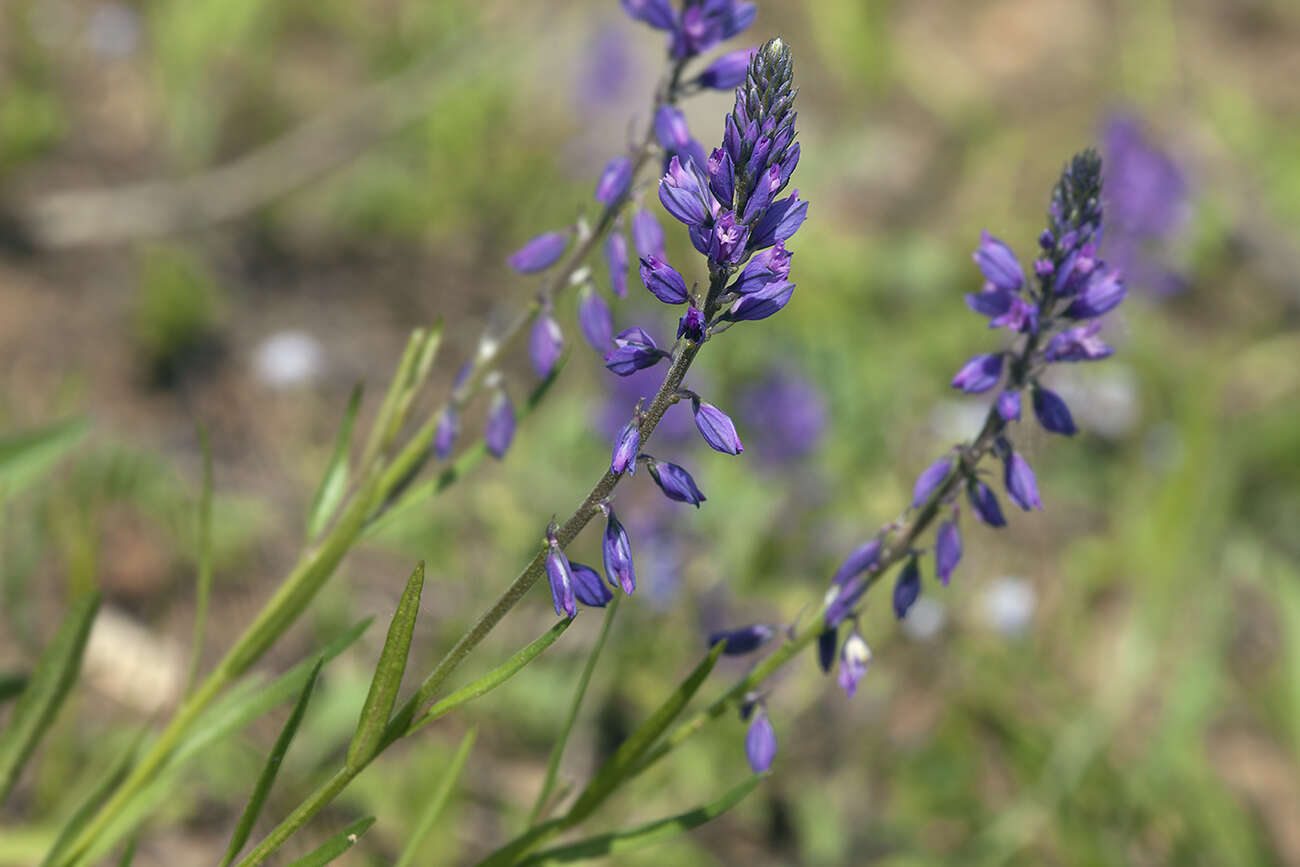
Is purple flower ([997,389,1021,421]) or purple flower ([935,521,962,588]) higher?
purple flower ([997,389,1021,421])

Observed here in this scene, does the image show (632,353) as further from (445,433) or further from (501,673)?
(445,433)

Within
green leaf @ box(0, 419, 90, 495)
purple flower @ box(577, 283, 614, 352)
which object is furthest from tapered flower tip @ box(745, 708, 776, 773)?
green leaf @ box(0, 419, 90, 495)

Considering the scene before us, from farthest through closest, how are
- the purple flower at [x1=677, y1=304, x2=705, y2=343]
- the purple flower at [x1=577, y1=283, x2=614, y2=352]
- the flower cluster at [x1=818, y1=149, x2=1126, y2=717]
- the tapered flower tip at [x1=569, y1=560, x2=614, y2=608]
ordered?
the purple flower at [x1=577, y1=283, x2=614, y2=352]
the flower cluster at [x1=818, y1=149, x2=1126, y2=717]
the tapered flower tip at [x1=569, y1=560, x2=614, y2=608]
the purple flower at [x1=677, y1=304, x2=705, y2=343]

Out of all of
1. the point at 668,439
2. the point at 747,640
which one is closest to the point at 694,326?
the point at 747,640

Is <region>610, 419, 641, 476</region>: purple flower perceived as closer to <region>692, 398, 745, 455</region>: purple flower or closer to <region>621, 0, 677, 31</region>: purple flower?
Answer: <region>692, 398, 745, 455</region>: purple flower

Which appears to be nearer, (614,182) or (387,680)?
(387,680)

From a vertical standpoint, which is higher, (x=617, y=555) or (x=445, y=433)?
(x=445, y=433)

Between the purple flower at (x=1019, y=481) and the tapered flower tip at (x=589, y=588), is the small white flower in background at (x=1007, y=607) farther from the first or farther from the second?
the tapered flower tip at (x=589, y=588)

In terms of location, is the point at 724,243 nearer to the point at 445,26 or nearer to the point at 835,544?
the point at 835,544
